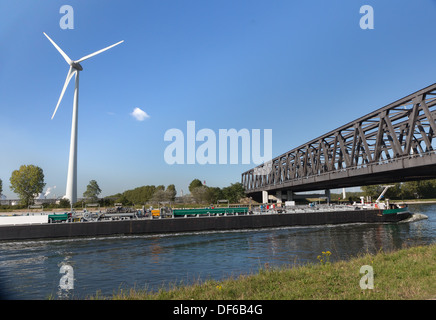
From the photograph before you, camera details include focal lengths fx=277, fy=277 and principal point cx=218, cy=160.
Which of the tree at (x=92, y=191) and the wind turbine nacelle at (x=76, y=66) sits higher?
the wind turbine nacelle at (x=76, y=66)

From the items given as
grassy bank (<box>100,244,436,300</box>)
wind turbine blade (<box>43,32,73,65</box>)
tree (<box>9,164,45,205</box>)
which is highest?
wind turbine blade (<box>43,32,73,65</box>)

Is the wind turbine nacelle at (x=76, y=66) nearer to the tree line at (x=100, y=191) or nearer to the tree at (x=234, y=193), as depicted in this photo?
the tree line at (x=100, y=191)

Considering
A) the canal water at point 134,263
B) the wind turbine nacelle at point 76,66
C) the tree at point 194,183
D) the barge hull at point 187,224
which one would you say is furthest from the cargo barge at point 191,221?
the tree at point 194,183

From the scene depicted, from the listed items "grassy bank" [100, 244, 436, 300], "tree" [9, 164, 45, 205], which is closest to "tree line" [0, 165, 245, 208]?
"tree" [9, 164, 45, 205]

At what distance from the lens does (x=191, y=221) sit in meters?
54.9

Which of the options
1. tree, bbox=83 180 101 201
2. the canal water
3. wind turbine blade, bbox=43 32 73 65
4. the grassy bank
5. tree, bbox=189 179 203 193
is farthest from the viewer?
tree, bbox=189 179 203 193

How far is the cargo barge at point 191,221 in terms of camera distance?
48.6 m

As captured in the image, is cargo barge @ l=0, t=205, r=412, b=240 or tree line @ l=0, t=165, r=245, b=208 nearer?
cargo barge @ l=0, t=205, r=412, b=240

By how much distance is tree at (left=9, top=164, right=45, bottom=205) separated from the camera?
4370 inches

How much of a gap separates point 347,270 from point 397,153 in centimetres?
4855

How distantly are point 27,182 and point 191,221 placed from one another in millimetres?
92323

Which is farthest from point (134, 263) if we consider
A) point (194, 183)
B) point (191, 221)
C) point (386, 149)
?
point (194, 183)

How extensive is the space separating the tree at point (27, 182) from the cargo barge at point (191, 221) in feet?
244

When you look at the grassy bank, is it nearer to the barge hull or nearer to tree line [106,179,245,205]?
the barge hull
